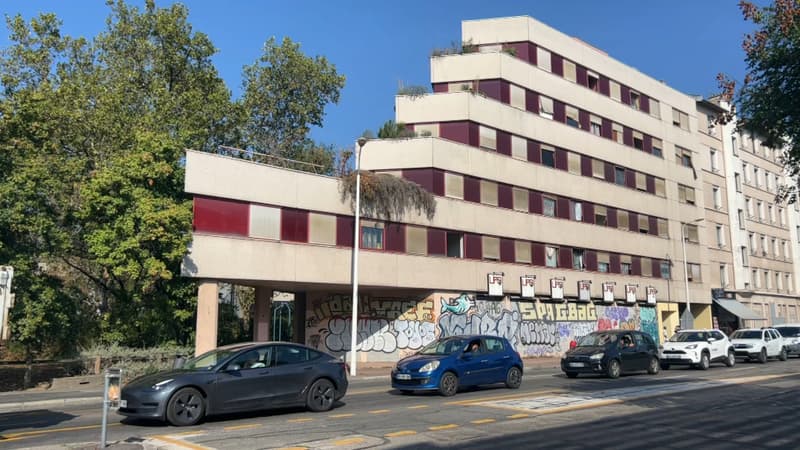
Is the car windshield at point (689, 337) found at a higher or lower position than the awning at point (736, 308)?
lower

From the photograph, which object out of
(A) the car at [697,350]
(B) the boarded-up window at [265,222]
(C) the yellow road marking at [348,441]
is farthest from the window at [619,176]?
(C) the yellow road marking at [348,441]

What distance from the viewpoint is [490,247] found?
34.5 meters

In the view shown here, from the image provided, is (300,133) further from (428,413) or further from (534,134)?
(428,413)

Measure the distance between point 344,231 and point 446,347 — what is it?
13026 mm

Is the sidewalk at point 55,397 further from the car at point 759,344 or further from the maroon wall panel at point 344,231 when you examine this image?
the car at point 759,344

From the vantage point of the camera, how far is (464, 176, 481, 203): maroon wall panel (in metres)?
33.8

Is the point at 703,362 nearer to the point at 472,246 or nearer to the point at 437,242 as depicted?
the point at 472,246

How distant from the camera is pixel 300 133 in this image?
42.5m

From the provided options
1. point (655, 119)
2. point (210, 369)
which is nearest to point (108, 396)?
point (210, 369)

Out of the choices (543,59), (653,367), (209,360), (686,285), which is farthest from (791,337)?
(209,360)

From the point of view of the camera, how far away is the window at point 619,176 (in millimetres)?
43562

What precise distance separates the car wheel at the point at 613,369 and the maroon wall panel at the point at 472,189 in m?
15.1

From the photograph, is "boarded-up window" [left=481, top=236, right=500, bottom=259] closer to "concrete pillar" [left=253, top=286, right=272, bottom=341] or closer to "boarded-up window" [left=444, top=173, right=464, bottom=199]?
"boarded-up window" [left=444, top=173, right=464, bottom=199]

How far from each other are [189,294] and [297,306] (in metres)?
7.18
